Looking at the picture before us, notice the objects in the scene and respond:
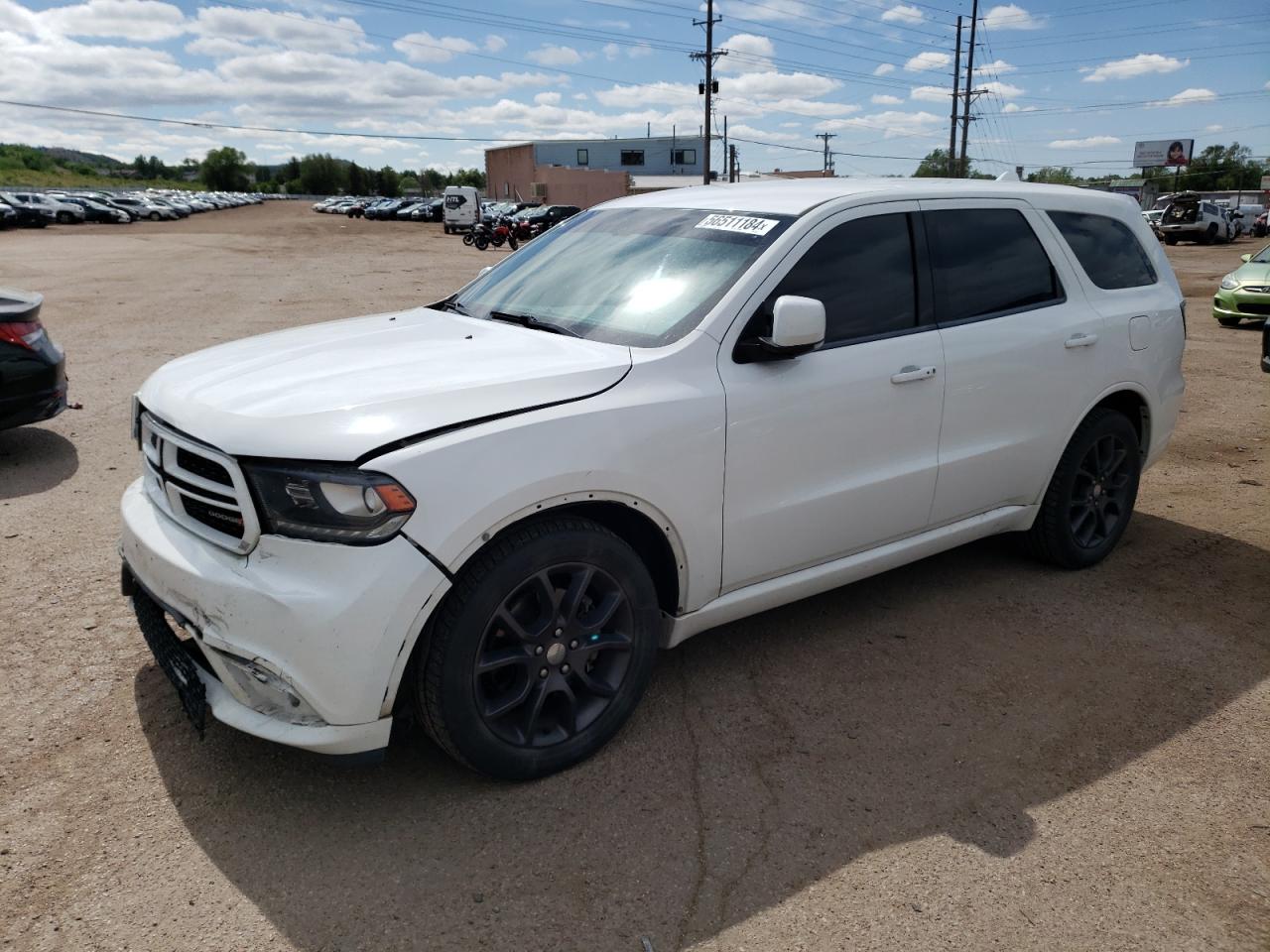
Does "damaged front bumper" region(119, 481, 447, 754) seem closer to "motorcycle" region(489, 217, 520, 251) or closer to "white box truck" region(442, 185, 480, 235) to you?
"motorcycle" region(489, 217, 520, 251)

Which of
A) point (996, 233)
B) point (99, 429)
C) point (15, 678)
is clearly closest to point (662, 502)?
point (996, 233)

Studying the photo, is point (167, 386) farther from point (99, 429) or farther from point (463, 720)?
point (99, 429)

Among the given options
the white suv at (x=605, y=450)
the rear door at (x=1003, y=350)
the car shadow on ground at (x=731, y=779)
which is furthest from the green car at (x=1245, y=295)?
the car shadow on ground at (x=731, y=779)

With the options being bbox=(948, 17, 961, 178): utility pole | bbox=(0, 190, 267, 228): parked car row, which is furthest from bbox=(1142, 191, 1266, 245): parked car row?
bbox=(0, 190, 267, 228): parked car row

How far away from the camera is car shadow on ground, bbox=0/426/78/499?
5891mm

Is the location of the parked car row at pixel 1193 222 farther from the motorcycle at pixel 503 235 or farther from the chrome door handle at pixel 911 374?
the chrome door handle at pixel 911 374

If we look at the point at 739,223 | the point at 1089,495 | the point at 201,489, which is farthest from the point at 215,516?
the point at 1089,495

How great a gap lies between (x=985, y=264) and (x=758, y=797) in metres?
2.54

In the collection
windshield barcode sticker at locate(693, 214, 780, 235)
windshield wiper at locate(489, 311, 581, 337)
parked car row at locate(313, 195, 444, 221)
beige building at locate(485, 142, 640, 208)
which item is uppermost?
beige building at locate(485, 142, 640, 208)

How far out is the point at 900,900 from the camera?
2.60 meters

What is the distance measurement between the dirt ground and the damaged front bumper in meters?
0.37

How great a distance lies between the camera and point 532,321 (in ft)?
12.1

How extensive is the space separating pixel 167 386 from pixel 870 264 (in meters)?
2.59

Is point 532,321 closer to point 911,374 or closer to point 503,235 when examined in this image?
point 911,374
